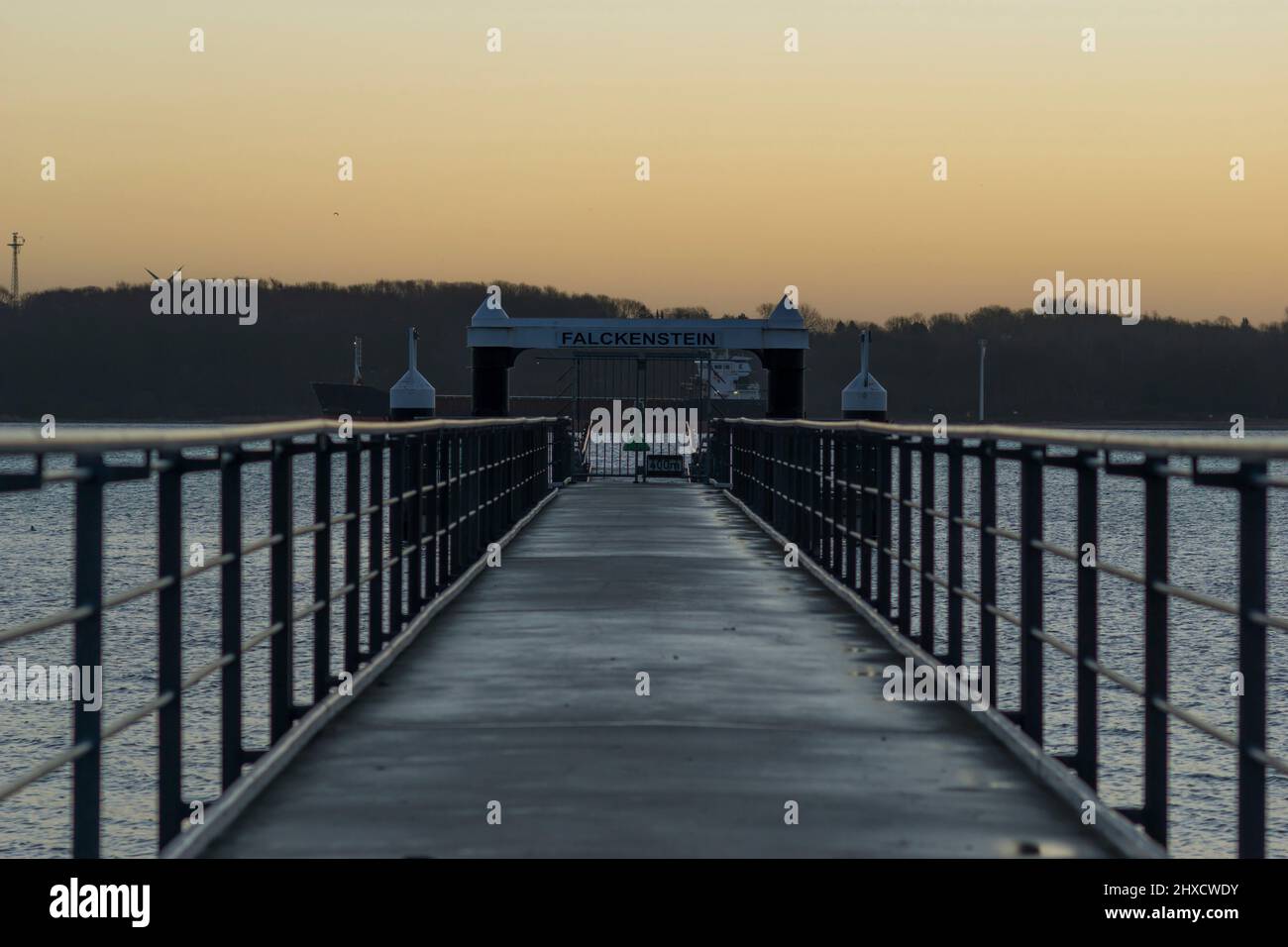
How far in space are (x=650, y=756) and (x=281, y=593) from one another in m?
1.70

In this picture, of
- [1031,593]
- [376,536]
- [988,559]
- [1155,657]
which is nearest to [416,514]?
[376,536]

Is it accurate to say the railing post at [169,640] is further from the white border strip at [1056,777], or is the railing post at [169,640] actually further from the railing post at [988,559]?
the railing post at [988,559]

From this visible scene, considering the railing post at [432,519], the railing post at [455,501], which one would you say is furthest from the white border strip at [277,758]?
the railing post at [455,501]

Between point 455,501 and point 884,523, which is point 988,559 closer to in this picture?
point 884,523

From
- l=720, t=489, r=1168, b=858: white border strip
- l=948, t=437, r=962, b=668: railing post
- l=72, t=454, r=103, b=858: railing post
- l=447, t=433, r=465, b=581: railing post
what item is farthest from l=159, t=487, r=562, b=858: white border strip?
l=948, t=437, r=962, b=668: railing post

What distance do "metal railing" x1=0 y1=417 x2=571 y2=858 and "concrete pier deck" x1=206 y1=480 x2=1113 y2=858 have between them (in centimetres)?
32

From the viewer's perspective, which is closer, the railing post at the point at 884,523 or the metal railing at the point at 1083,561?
the metal railing at the point at 1083,561

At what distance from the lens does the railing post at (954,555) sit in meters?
9.01

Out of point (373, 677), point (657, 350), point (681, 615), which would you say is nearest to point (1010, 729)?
point (373, 677)

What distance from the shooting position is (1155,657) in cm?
603

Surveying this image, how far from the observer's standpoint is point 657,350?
3719cm

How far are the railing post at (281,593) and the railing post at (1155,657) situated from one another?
3.40 metres

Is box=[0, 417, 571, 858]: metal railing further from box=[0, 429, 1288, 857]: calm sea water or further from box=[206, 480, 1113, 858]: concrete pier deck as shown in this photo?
box=[0, 429, 1288, 857]: calm sea water
